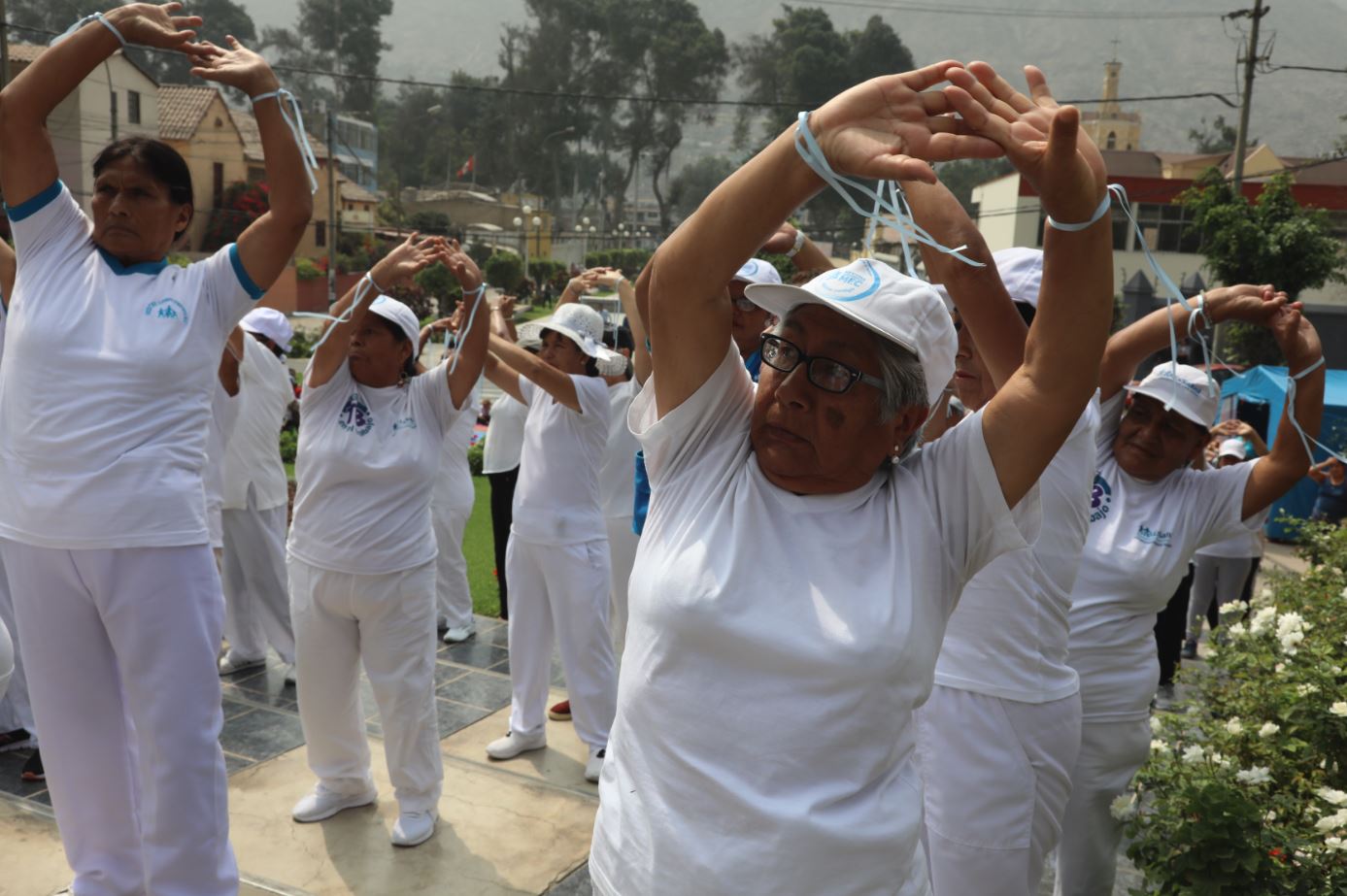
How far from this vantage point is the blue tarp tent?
1421 cm

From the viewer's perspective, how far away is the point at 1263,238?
70.7 ft

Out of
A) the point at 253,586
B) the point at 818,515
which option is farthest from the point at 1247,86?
the point at 818,515

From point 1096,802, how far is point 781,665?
2036mm

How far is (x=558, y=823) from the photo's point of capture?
4961 millimetres

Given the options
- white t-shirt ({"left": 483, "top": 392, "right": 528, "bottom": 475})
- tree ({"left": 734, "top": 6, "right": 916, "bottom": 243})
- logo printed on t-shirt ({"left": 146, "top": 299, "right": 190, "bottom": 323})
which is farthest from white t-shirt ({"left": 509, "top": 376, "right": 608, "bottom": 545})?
tree ({"left": 734, "top": 6, "right": 916, "bottom": 243})

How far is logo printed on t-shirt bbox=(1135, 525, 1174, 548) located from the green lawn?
5745 millimetres

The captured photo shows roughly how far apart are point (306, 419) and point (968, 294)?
3000 mm

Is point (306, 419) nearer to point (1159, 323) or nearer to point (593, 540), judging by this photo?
point (593, 540)

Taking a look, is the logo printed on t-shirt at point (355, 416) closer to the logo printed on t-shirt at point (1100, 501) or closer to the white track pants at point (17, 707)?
the white track pants at point (17, 707)

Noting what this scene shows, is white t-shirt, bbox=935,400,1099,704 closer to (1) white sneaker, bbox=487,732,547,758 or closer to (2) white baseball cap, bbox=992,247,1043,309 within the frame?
(2) white baseball cap, bbox=992,247,1043,309

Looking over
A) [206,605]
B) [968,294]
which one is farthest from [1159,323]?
[206,605]

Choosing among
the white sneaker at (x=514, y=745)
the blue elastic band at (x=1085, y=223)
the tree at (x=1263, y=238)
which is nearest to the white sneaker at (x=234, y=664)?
the white sneaker at (x=514, y=745)

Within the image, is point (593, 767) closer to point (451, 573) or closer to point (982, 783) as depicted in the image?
point (451, 573)

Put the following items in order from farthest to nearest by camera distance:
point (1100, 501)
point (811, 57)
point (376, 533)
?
point (811, 57) < point (376, 533) < point (1100, 501)
